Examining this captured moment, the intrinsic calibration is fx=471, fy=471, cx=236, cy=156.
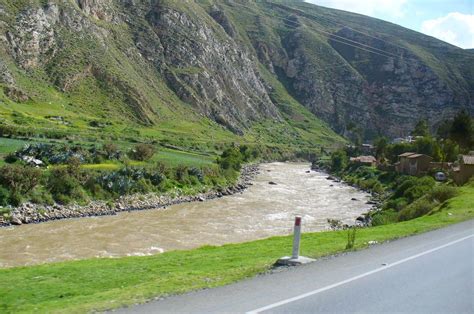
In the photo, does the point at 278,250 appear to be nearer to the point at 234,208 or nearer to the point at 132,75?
the point at 234,208

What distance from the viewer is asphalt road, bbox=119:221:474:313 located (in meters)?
8.44

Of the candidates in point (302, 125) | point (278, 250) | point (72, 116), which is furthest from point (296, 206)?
point (302, 125)

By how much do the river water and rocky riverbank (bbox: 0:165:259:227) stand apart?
4.06 ft

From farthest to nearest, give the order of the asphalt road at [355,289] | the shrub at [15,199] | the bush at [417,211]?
1. the shrub at [15,199]
2. the bush at [417,211]
3. the asphalt road at [355,289]

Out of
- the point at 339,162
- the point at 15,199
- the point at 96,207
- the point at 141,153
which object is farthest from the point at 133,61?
the point at 15,199

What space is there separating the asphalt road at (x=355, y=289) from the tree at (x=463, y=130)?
223ft

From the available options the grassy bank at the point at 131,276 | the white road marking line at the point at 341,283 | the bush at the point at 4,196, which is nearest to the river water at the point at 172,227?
the bush at the point at 4,196

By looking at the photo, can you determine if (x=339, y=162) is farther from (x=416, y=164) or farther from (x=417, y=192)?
(x=417, y=192)

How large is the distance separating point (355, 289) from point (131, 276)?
822 centimetres

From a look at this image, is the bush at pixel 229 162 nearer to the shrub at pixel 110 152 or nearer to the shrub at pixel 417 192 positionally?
the shrub at pixel 110 152

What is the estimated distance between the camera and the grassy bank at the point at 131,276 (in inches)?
404

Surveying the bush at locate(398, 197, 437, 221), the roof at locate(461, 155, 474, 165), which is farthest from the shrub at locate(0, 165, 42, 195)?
the roof at locate(461, 155, 474, 165)

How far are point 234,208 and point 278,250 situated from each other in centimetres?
3029

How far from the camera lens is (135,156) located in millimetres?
61281
